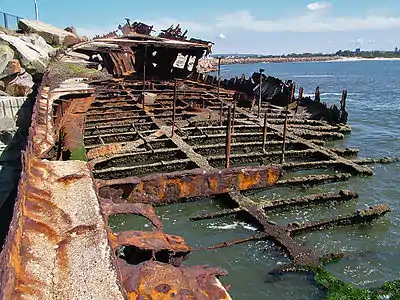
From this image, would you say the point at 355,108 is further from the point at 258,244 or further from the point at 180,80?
the point at 258,244

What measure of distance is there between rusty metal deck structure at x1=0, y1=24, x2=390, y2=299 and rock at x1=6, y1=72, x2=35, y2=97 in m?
1.46

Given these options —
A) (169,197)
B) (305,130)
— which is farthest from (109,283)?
(305,130)

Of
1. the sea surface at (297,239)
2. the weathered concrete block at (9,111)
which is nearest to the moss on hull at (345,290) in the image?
the sea surface at (297,239)

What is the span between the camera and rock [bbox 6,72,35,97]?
1260 cm

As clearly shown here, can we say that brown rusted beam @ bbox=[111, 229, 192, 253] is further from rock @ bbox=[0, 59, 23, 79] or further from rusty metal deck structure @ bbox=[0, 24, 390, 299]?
rock @ bbox=[0, 59, 23, 79]

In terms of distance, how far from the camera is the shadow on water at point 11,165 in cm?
684

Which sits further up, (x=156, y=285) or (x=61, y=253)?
(x=61, y=253)

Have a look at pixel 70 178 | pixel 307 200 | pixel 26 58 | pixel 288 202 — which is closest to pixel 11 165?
pixel 70 178

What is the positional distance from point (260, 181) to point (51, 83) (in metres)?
8.09

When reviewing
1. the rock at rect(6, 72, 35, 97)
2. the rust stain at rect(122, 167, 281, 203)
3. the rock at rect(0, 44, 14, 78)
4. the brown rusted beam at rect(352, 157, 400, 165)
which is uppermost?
the rock at rect(0, 44, 14, 78)

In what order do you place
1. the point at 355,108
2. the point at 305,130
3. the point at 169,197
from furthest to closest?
the point at 355,108
the point at 305,130
the point at 169,197

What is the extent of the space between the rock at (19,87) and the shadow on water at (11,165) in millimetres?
847

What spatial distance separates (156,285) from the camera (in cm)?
306

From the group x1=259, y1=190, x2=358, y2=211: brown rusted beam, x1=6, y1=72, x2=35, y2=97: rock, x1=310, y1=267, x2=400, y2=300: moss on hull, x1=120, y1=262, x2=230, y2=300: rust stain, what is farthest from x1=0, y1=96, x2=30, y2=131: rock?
x1=310, y1=267, x2=400, y2=300: moss on hull
